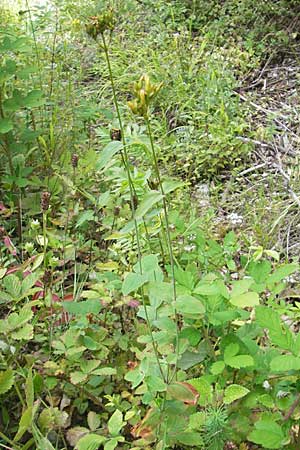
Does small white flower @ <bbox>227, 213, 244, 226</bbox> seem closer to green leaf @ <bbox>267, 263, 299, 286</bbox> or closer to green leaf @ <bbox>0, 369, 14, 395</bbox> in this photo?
green leaf @ <bbox>267, 263, 299, 286</bbox>

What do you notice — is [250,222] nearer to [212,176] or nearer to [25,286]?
[212,176]

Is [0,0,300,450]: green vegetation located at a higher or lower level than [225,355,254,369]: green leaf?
lower

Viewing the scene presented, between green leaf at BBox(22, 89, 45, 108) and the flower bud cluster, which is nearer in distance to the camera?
the flower bud cluster

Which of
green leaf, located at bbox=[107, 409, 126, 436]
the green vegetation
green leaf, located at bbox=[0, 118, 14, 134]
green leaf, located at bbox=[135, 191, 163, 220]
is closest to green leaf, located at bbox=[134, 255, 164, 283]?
the green vegetation

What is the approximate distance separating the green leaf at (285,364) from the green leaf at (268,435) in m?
0.10

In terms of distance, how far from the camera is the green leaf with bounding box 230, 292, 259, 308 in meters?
1.22

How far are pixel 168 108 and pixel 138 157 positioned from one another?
468 millimetres

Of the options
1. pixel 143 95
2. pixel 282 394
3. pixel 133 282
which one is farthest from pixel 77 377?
pixel 143 95

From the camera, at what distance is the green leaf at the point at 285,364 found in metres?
1.12

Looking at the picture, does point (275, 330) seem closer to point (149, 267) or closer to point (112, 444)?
point (149, 267)

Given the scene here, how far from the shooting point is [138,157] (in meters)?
2.72

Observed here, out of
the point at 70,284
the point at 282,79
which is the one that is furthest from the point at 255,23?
the point at 70,284

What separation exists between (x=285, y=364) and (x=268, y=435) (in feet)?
0.43

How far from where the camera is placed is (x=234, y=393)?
1168 millimetres
